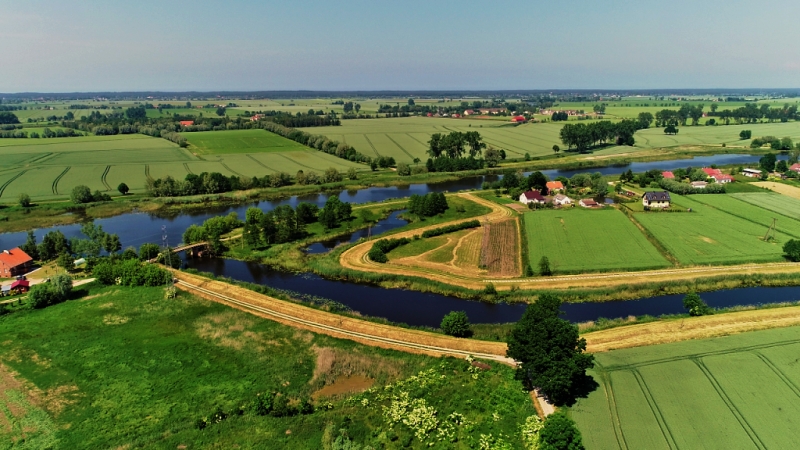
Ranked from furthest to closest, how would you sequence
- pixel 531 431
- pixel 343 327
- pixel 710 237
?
pixel 710 237 → pixel 343 327 → pixel 531 431

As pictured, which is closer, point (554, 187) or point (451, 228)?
point (451, 228)

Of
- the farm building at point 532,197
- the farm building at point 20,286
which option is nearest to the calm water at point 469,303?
the farm building at point 20,286

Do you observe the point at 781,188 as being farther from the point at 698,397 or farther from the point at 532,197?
the point at 698,397

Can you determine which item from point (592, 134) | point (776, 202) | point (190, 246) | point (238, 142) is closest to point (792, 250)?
point (776, 202)

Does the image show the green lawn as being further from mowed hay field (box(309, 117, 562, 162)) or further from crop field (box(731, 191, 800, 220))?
mowed hay field (box(309, 117, 562, 162))

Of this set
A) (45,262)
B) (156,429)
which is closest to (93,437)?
(156,429)

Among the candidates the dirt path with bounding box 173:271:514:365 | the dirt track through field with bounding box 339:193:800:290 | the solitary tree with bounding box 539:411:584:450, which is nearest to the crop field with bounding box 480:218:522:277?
the dirt track through field with bounding box 339:193:800:290
